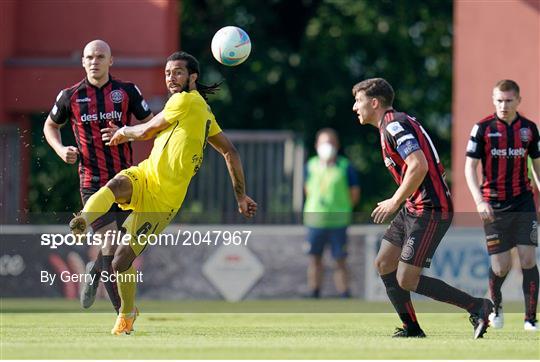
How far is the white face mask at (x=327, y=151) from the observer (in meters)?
16.8

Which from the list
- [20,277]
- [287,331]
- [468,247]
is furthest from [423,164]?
[20,277]

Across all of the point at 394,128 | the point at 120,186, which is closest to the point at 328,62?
the point at 394,128

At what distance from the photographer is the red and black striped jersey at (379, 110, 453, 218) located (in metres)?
9.05

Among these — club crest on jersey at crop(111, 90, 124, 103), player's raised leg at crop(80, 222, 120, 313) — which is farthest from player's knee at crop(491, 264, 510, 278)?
club crest on jersey at crop(111, 90, 124, 103)

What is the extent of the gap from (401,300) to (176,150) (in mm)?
1947

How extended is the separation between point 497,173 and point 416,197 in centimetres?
178

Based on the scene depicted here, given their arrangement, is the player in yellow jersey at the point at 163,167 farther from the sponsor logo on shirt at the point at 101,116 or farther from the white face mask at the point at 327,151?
the white face mask at the point at 327,151

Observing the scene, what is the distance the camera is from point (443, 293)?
935cm

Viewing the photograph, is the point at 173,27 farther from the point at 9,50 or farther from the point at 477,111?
the point at 477,111

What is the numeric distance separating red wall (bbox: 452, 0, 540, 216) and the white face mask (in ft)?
6.84

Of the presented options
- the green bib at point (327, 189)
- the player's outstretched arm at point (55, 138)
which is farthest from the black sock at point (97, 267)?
the green bib at point (327, 189)

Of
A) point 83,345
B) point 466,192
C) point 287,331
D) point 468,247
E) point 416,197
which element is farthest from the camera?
point 466,192

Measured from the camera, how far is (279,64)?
81.5 ft

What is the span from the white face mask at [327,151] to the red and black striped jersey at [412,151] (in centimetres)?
739
